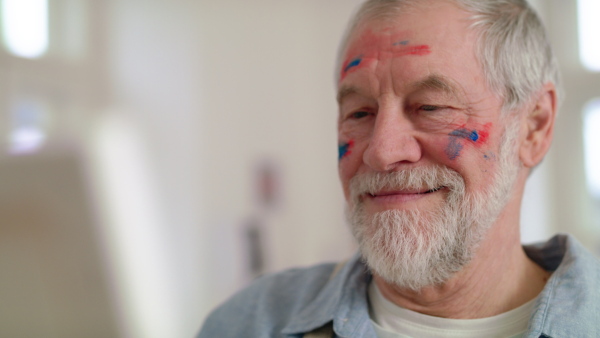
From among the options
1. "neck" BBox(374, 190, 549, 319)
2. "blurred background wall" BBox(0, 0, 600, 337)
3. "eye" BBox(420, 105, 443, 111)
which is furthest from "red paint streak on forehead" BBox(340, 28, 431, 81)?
"blurred background wall" BBox(0, 0, 600, 337)

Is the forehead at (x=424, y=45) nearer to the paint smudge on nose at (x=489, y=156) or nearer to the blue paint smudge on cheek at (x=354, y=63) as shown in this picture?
the blue paint smudge on cheek at (x=354, y=63)

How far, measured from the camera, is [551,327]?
84cm

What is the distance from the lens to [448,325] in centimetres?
96

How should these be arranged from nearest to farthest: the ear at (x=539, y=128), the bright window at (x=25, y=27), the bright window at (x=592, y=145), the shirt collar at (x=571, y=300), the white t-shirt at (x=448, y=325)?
1. the shirt collar at (x=571, y=300)
2. the white t-shirt at (x=448, y=325)
3. the ear at (x=539, y=128)
4. the bright window at (x=25, y=27)
5. the bright window at (x=592, y=145)

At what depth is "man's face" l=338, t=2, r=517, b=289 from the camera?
93cm

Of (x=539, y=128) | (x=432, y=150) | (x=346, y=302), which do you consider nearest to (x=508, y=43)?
(x=539, y=128)

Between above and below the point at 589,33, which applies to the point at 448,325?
below

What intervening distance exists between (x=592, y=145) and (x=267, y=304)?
5.76 feet

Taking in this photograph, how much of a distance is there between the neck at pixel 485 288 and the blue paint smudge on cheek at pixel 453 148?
0.66 feet

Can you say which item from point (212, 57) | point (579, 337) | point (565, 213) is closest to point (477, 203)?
point (579, 337)

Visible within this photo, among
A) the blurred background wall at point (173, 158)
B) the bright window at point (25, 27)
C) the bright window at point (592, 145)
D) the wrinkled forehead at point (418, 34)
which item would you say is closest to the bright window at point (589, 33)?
the blurred background wall at point (173, 158)

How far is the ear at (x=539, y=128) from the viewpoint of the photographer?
3.42ft

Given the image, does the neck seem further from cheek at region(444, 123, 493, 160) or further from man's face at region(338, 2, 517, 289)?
cheek at region(444, 123, 493, 160)

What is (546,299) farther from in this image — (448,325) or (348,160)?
(348,160)
